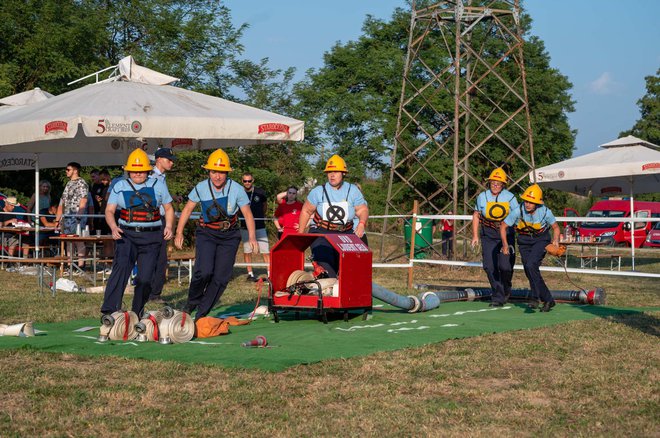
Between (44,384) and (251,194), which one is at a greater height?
(251,194)

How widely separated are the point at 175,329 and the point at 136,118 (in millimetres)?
5903

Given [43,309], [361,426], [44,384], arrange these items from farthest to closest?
1. [43,309]
2. [44,384]
3. [361,426]

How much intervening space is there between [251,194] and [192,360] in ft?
33.0

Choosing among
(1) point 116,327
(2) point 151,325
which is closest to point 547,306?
(2) point 151,325

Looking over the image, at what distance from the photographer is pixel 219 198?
1145cm

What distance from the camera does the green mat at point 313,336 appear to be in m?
9.21

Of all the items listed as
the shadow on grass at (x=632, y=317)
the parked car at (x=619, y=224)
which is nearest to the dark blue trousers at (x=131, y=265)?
the shadow on grass at (x=632, y=317)

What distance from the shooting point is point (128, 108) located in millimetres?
15508

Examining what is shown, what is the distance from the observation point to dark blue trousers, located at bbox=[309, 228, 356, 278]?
12.4 m

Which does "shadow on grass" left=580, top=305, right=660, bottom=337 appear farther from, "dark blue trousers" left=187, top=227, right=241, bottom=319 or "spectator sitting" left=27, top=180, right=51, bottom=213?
"spectator sitting" left=27, top=180, right=51, bottom=213

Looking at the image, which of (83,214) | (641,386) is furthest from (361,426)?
(83,214)

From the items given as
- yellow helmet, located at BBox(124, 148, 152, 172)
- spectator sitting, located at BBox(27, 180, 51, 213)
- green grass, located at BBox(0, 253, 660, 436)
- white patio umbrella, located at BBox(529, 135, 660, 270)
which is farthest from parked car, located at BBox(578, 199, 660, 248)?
green grass, located at BBox(0, 253, 660, 436)

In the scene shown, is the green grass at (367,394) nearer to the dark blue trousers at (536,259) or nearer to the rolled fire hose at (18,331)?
the rolled fire hose at (18,331)

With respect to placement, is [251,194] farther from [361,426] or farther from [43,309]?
[361,426]
